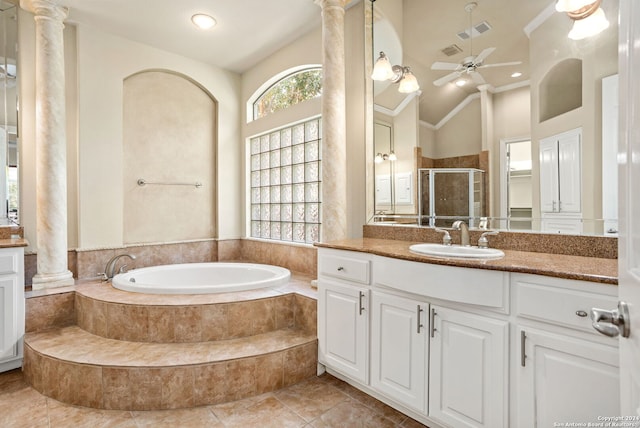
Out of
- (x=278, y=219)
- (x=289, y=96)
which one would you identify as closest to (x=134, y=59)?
(x=289, y=96)

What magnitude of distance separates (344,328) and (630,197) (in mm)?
1671

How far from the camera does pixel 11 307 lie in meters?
2.25

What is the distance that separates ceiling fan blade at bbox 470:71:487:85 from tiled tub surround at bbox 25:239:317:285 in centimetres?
190

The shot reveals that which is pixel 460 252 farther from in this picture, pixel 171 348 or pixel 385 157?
pixel 171 348

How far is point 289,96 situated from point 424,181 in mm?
1931

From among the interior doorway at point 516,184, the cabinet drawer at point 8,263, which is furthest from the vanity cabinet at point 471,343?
the cabinet drawer at point 8,263

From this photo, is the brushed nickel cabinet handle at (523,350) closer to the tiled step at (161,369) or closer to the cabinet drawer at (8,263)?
the tiled step at (161,369)

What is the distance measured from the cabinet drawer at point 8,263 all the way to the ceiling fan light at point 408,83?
2.88 m

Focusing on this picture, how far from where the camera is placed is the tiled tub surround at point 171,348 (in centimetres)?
192

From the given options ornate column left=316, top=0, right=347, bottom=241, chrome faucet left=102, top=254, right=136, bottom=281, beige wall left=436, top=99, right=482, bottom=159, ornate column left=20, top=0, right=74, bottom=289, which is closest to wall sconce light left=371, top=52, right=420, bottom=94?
ornate column left=316, top=0, right=347, bottom=241

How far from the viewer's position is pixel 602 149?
5.08ft

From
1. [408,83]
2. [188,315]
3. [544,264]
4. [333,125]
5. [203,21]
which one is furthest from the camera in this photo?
[203,21]

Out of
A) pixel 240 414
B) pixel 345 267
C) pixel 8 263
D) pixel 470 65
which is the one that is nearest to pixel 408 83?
pixel 470 65

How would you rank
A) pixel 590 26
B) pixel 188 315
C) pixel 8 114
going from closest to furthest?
pixel 590 26 < pixel 188 315 < pixel 8 114
